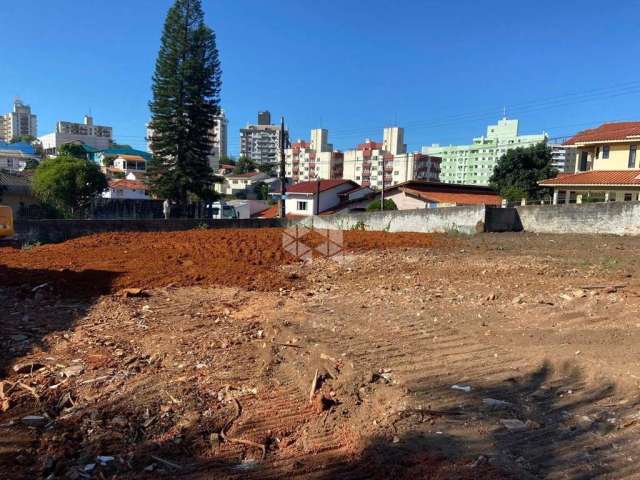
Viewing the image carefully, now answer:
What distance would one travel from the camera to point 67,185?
24281 mm

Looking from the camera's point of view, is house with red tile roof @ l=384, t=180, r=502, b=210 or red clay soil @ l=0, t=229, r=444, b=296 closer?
red clay soil @ l=0, t=229, r=444, b=296

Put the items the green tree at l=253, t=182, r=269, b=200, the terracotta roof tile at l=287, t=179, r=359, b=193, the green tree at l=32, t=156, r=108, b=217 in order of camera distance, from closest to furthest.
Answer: the green tree at l=32, t=156, r=108, b=217, the terracotta roof tile at l=287, t=179, r=359, b=193, the green tree at l=253, t=182, r=269, b=200

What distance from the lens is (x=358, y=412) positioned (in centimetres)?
315

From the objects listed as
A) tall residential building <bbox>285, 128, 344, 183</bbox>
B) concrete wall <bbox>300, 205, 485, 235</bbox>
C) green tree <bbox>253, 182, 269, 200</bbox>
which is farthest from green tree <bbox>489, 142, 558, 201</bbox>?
tall residential building <bbox>285, 128, 344, 183</bbox>

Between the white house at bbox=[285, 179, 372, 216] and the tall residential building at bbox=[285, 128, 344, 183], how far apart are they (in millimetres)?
35162

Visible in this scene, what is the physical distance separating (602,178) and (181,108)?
21.8 m

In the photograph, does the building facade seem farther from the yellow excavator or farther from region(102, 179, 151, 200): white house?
the yellow excavator

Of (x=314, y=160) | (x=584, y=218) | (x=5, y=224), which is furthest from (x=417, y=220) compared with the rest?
(x=314, y=160)

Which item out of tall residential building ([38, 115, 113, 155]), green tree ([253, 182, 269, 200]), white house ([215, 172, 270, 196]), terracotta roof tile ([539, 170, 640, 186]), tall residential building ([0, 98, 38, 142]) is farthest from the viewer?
tall residential building ([0, 98, 38, 142])

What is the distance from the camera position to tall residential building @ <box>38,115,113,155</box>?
94.7 metres

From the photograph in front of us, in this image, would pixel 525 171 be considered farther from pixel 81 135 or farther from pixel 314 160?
pixel 81 135

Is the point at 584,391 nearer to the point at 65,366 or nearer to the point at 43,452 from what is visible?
the point at 43,452

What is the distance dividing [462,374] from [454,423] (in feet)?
2.76

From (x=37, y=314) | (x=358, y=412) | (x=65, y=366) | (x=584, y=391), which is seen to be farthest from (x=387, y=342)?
(x=37, y=314)
